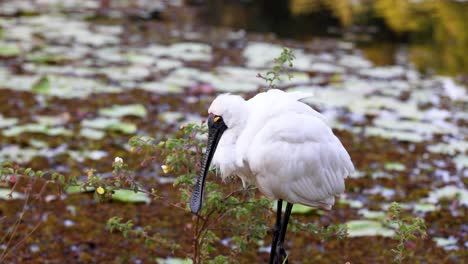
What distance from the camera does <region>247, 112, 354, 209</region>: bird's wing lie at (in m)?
2.53

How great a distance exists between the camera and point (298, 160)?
2.62 meters

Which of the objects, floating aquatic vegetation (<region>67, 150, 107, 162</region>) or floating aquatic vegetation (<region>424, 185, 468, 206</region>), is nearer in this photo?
floating aquatic vegetation (<region>424, 185, 468, 206</region>)

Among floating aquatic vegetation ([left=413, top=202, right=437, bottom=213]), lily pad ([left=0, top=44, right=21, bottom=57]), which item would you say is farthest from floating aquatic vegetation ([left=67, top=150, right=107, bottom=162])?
lily pad ([left=0, top=44, right=21, bottom=57])

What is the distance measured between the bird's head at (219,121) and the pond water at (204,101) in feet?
4.71

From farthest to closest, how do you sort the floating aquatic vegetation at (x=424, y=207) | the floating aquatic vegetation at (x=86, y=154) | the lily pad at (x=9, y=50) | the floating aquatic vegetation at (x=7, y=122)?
the lily pad at (x=9, y=50)
the floating aquatic vegetation at (x=7, y=122)
the floating aquatic vegetation at (x=86, y=154)
the floating aquatic vegetation at (x=424, y=207)

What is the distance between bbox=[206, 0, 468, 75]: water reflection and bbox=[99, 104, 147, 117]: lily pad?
361 cm

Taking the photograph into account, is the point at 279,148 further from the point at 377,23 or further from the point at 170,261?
the point at 377,23

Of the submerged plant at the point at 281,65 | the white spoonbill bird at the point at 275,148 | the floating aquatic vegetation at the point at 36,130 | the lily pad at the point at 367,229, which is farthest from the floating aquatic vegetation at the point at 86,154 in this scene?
the white spoonbill bird at the point at 275,148

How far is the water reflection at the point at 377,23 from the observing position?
9180mm

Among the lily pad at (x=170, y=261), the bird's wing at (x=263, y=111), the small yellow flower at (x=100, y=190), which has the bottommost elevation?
the lily pad at (x=170, y=261)

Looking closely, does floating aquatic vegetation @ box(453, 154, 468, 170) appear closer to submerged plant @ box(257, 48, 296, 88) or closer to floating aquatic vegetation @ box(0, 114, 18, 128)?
submerged plant @ box(257, 48, 296, 88)

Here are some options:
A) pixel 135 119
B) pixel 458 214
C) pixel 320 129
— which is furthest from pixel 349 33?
pixel 320 129

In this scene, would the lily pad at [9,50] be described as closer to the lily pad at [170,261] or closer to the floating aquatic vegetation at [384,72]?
the floating aquatic vegetation at [384,72]

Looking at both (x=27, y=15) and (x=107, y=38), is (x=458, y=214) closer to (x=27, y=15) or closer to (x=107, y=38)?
(x=107, y=38)
